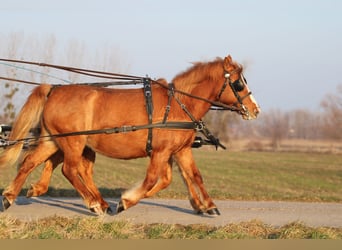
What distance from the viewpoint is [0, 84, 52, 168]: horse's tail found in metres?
9.41

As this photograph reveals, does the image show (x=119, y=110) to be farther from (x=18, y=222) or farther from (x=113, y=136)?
(x=18, y=222)

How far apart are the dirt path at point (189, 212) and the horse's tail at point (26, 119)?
863 millimetres

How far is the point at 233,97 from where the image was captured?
9109mm

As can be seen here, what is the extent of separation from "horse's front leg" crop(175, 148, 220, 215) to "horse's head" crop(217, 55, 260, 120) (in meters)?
1.04

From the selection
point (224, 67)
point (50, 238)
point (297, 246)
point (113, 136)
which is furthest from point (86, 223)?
→ point (224, 67)

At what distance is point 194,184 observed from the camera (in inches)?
368

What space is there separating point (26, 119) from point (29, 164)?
Result: 759 mm

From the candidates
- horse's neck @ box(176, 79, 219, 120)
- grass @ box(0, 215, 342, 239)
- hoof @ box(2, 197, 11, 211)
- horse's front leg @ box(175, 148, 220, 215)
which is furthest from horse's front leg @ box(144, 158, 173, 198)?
hoof @ box(2, 197, 11, 211)

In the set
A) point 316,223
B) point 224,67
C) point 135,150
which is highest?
point 224,67

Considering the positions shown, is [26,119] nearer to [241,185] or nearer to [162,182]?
[162,182]

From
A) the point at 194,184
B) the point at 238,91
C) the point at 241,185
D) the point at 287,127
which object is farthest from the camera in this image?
the point at 287,127

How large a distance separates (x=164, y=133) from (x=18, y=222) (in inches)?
93.9

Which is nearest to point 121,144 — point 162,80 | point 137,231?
point 162,80

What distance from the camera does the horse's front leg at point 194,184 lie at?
9188 millimetres
